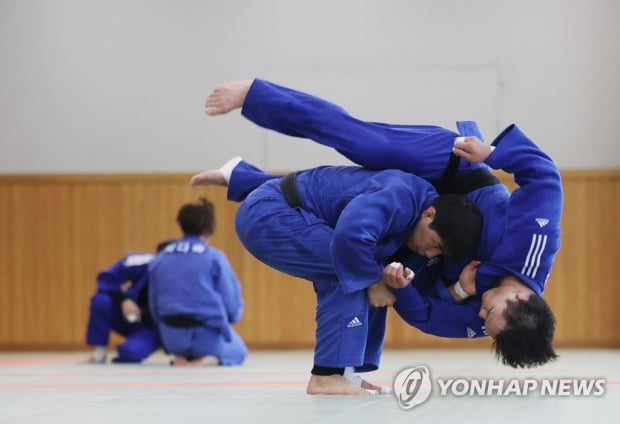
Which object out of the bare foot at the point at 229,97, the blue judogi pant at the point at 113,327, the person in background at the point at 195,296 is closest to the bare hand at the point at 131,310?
the blue judogi pant at the point at 113,327

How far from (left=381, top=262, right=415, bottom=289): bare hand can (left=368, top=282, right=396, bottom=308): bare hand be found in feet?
0.48

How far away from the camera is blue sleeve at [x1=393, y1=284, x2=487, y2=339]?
11.6 feet

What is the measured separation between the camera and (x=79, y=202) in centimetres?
884

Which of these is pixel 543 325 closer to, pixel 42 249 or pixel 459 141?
pixel 459 141

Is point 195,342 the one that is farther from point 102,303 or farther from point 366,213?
point 366,213

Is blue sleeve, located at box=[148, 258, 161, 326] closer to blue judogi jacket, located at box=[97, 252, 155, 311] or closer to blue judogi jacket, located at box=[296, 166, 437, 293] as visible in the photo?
blue judogi jacket, located at box=[97, 252, 155, 311]

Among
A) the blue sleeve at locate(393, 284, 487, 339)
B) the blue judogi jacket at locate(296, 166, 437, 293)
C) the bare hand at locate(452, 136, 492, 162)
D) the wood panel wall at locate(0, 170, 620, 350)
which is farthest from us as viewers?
the wood panel wall at locate(0, 170, 620, 350)

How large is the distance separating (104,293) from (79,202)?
187 centimetres

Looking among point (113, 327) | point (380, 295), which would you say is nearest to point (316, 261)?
point (380, 295)

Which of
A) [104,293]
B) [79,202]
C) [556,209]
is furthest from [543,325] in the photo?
[79,202]

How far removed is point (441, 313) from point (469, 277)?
0.70 feet

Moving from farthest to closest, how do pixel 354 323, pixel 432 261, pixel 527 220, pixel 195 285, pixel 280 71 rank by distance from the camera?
pixel 280 71
pixel 195 285
pixel 432 261
pixel 354 323
pixel 527 220

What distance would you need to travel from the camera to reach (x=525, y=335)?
3199mm

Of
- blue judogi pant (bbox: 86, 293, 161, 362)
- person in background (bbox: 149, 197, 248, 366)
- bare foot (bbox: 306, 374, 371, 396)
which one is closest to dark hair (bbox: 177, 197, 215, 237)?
person in background (bbox: 149, 197, 248, 366)
